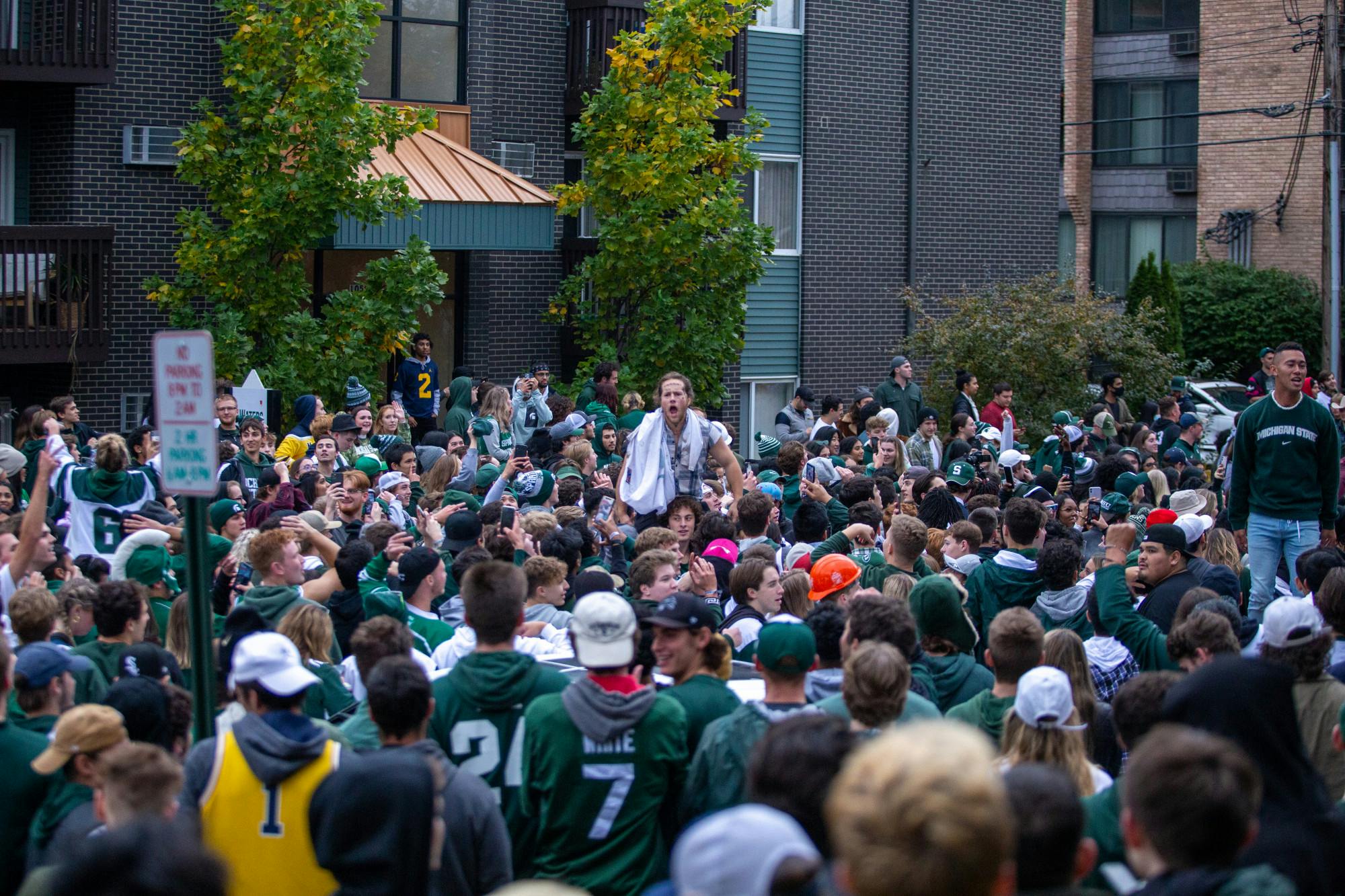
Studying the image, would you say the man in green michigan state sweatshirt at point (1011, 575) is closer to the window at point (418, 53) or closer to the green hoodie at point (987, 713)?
the green hoodie at point (987, 713)

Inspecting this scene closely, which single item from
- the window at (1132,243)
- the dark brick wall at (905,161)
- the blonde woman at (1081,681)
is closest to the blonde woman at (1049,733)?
the blonde woman at (1081,681)

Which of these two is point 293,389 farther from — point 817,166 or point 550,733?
point 550,733

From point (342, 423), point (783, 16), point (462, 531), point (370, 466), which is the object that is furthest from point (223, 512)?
point (783, 16)

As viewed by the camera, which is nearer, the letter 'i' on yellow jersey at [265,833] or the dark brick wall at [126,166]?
the letter 'i' on yellow jersey at [265,833]

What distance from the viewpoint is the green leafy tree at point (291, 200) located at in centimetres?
1667

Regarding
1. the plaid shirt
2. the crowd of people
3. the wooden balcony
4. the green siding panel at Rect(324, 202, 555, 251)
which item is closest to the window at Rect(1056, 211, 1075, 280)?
the wooden balcony

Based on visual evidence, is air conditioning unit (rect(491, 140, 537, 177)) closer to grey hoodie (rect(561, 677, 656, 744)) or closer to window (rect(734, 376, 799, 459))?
window (rect(734, 376, 799, 459))

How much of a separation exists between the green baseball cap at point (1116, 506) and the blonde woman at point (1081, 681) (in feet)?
18.1

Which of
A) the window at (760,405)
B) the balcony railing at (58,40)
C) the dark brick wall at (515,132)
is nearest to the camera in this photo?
the balcony railing at (58,40)

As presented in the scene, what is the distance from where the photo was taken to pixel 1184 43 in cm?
4062

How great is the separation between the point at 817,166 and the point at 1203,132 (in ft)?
66.0

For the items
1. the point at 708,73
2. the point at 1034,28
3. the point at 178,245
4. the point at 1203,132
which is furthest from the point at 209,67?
the point at 1203,132

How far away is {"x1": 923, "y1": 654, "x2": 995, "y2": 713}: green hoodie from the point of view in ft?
22.8

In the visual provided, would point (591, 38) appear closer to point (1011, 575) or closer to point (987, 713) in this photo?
point (1011, 575)
